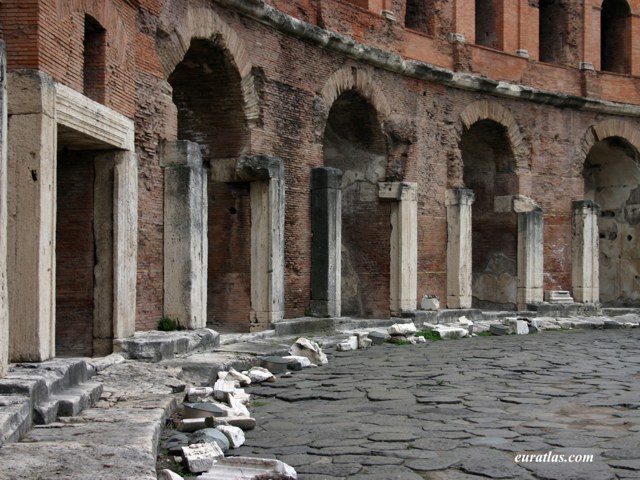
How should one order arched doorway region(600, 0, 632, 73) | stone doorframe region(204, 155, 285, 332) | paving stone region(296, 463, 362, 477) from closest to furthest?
1. paving stone region(296, 463, 362, 477)
2. stone doorframe region(204, 155, 285, 332)
3. arched doorway region(600, 0, 632, 73)

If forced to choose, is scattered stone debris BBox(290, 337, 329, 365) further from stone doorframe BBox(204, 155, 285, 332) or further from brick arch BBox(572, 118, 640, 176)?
brick arch BBox(572, 118, 640, 176)

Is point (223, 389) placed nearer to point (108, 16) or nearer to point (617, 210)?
point (108, 16)

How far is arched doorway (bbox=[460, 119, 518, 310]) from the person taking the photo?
16.6m

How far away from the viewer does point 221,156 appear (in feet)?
36.1

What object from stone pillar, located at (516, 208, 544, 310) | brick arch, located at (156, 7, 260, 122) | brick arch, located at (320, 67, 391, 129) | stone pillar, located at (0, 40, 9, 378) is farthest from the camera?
stone pillar, located at (516, 208, 544, 310)

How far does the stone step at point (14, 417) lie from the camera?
13.9 feet

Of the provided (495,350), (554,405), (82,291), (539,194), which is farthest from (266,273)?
(539,194)

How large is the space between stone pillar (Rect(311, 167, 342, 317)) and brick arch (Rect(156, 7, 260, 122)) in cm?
160

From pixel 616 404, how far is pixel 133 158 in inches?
180

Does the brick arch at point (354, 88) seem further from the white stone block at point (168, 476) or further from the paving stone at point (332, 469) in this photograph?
the white stone block at point (168, 476)

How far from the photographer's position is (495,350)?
36.3 ft

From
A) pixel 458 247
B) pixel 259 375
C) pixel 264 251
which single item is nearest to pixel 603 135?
pixel 458 247

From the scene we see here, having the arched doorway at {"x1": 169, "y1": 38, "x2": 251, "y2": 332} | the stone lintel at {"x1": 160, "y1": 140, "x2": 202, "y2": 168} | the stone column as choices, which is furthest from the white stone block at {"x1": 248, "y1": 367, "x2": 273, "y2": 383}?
the stone column

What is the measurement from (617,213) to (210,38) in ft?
38.8
